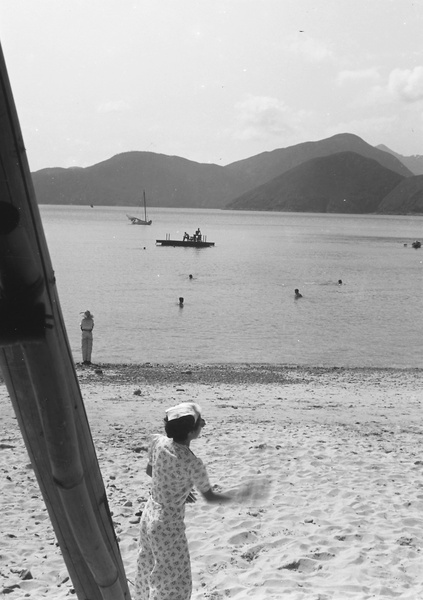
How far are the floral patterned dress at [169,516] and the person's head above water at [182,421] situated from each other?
8 centimetres

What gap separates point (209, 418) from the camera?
11875mm

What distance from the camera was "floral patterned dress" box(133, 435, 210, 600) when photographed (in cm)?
364

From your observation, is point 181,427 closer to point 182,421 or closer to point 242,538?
point 182,421

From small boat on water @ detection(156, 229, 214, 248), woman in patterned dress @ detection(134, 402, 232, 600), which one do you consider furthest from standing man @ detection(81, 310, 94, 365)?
small boat on water @ detection(156, 229, 214, 248)

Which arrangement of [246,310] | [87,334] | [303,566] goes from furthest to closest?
[246,310] < [87,334] < [303,566]

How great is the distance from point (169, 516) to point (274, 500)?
146 inches

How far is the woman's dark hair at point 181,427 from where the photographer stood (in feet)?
11.8

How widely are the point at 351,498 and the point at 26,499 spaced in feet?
12.1

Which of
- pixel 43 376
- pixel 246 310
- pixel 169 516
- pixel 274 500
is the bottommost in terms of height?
pixel 246 310

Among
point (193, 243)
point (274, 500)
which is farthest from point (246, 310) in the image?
point (193, 243)

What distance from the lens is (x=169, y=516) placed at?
145 inches

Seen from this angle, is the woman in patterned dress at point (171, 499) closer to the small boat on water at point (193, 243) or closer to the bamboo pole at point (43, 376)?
the bamboo pole at point (43, 376)

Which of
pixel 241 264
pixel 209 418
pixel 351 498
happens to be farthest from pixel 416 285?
pixel 351 498

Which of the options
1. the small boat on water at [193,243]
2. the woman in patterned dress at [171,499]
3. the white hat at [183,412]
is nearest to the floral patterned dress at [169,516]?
the woman in patterned dress at [171,499]
